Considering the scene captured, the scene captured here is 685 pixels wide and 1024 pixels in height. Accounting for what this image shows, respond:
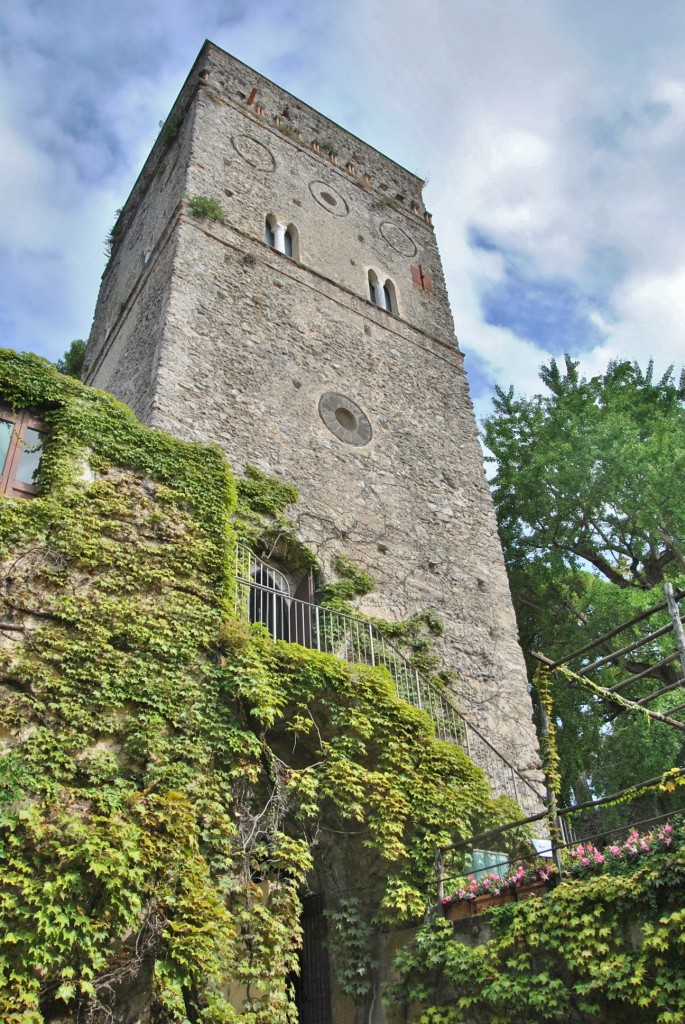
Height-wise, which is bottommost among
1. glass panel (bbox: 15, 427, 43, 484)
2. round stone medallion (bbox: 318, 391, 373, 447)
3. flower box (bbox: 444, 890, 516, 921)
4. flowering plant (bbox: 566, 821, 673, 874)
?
flower box (bbox: 444, 890, 516, 921)

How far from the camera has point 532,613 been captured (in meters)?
16.3

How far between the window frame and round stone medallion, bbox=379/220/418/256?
10.5 m

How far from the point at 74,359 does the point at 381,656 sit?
1222 centimetres

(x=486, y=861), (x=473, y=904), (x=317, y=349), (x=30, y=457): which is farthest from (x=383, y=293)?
(x=473, y=904)

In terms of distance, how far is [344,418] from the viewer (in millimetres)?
11859

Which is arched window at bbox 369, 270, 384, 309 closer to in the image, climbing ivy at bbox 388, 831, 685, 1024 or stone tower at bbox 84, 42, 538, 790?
stone tower at bbox 84, 42, 538, 790

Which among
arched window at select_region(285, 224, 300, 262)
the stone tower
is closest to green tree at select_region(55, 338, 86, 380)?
the stone tower

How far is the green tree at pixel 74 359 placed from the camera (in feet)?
58.1

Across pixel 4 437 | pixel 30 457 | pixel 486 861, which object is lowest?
pixel 486 861

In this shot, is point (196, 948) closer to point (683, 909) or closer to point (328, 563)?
point (683, 909)

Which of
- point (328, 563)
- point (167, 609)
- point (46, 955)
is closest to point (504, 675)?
point (328, 563)

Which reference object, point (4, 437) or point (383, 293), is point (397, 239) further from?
point (4, 437)

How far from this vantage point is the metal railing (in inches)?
355

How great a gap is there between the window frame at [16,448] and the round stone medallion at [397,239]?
10.5 metres
